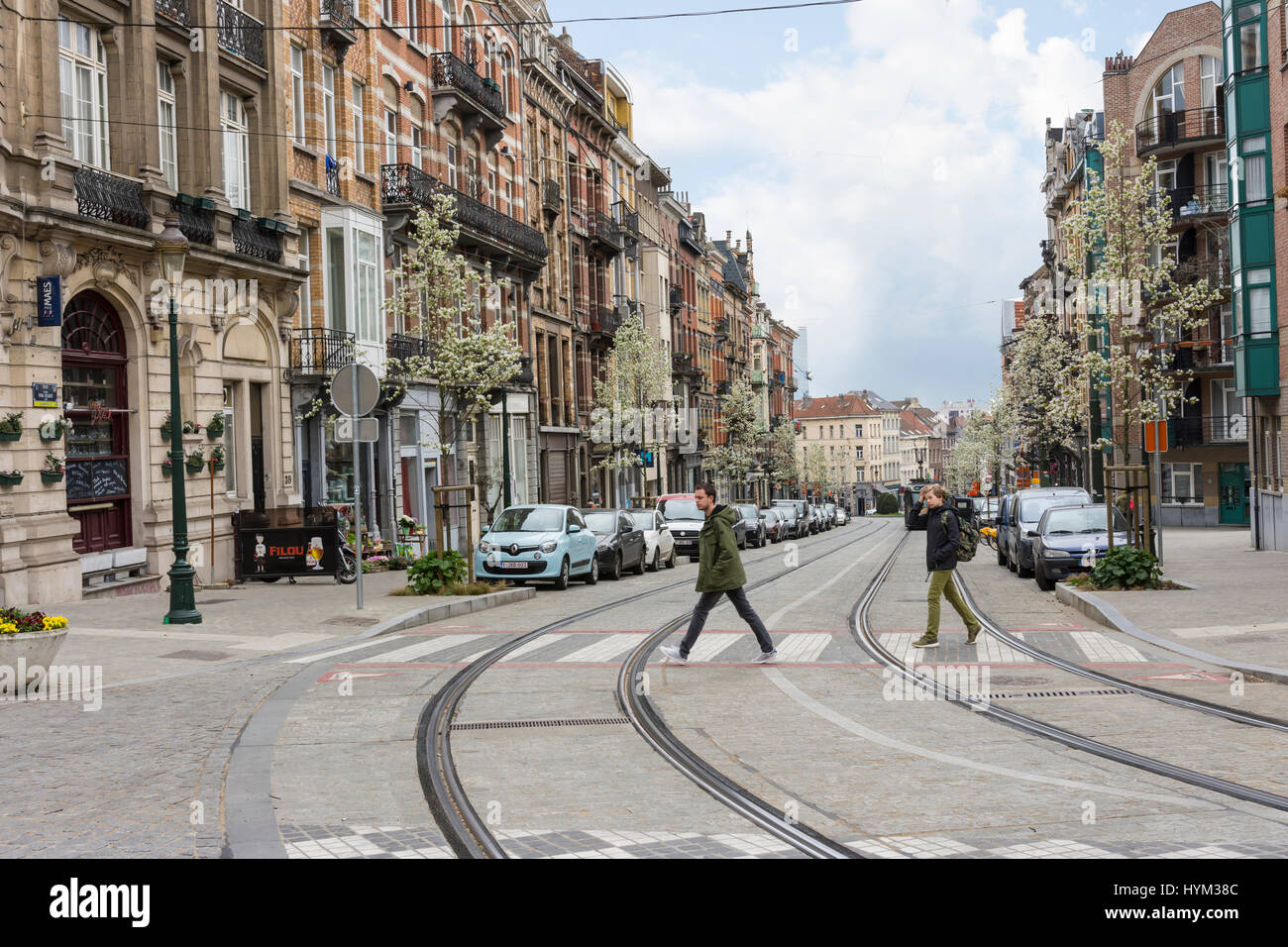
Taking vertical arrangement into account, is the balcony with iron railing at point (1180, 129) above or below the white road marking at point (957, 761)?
above

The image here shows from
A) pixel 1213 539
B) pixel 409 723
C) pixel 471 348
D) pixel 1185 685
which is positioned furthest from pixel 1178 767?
pixel 1213 539

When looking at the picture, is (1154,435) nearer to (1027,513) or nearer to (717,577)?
(1027,513)

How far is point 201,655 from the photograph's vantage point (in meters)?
14.1

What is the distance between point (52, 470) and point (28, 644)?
9.05m

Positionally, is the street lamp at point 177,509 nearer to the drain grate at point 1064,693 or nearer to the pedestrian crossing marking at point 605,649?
the pedestrian crossing marking at point 605,649

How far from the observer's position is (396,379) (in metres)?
31.7

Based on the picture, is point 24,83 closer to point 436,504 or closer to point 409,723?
point 436,504

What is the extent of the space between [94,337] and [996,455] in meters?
70.8

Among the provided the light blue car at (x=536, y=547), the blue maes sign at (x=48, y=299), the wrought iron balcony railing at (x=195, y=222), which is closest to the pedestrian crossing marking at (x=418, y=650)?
the light blue car at (x=536, y=547)

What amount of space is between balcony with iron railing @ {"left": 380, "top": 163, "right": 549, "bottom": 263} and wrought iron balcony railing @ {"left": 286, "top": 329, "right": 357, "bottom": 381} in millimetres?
3900

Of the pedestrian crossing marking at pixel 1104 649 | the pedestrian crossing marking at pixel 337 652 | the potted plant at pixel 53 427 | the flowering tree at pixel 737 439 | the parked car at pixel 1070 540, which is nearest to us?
the pedestrian crossing marking at pixel 1104 649

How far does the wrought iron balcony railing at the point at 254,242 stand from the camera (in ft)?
84.8

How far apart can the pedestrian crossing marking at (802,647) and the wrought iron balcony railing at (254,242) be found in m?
15.4

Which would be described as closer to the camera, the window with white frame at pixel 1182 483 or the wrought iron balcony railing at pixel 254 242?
the wrought iron balcony railing at pixel 254 242
